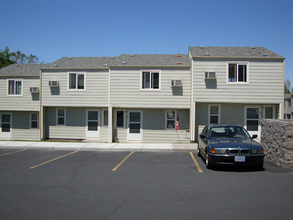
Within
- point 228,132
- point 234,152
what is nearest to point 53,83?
point 228,132

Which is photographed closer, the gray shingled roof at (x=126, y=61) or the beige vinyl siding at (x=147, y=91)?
the beige vinyl siding at (x=147, y=91)

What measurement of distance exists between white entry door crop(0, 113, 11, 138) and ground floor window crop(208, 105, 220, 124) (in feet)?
51.0

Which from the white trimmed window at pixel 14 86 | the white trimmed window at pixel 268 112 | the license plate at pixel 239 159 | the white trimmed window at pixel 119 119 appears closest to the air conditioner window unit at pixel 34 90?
the white trimmed window at pixel 14 86

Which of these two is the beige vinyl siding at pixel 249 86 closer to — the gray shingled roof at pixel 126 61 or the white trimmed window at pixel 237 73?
the white trimmed window at pixel 237 73

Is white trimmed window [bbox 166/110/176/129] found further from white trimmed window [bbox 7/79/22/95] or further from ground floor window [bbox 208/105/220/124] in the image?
white trimmed window [bbox 7/79/22/95]

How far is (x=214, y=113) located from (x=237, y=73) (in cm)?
284

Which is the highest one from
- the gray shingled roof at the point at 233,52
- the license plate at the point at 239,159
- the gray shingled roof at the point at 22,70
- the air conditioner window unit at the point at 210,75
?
the gray shingled roof at the point at 233,52

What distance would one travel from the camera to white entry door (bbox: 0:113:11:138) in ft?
58.4

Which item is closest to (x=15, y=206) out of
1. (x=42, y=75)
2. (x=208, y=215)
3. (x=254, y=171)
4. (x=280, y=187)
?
(x=208, y=215)

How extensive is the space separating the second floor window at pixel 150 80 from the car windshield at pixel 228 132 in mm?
6291

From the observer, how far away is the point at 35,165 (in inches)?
A: 345

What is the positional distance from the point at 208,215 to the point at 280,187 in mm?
2902

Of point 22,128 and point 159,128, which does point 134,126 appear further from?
point 22,128

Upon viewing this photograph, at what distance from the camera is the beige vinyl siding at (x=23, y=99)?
16719mm
